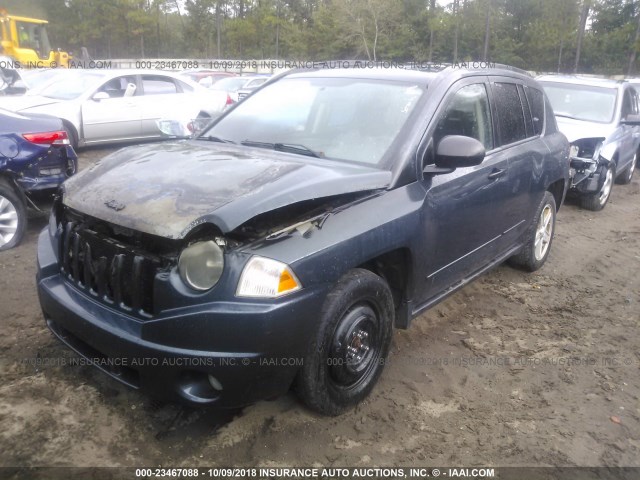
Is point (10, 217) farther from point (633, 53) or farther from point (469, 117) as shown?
point (633, 53)

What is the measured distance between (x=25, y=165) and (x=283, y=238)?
3.74 meters

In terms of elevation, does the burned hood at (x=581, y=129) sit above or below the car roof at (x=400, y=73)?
below

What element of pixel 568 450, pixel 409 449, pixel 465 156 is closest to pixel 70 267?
pixel 409 449

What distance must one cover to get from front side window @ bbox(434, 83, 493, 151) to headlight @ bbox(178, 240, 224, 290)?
163cm

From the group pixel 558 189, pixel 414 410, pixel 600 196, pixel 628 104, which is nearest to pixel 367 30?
pixel 628 104

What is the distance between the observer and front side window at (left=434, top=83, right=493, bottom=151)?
3.45 metres

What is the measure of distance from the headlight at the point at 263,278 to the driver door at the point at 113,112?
856 cm

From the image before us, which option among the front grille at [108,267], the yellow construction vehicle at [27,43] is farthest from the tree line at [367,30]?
the front grille at [108,267]

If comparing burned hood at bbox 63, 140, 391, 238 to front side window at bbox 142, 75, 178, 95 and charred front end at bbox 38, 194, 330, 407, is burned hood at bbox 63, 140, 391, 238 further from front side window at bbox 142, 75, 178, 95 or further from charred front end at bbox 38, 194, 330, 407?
front side window at bbox 142, 75, 178, 95

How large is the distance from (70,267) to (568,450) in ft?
9.01

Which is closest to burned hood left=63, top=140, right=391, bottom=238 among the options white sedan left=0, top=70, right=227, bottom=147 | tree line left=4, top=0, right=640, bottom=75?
white sedan left=0, top=70, right=227, bottom=147

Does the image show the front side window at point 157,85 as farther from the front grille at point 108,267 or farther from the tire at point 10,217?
the front grille at point 108,267

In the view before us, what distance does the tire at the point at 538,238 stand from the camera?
4.87 m

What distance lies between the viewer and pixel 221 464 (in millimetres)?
2531
